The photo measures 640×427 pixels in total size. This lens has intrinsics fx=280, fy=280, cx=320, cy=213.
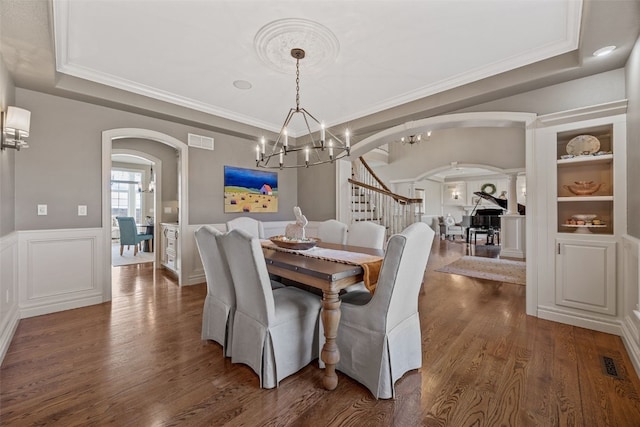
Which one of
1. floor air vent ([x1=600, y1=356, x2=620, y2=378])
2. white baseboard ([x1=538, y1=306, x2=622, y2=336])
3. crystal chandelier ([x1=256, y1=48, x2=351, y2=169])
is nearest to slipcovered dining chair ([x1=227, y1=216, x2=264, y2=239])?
crystal chandelier ([x1=256, y1=48, x2=351, y2=169])

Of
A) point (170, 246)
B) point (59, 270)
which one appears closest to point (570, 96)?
point (59, 270)

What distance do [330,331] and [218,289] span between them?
107 centimetres

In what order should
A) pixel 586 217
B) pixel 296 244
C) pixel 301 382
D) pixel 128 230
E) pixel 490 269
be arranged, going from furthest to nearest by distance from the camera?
pixel 128 230, pixel 490 269, pixel 586 217, pixel 296 244, pixel 301 382

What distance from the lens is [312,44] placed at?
247 cm

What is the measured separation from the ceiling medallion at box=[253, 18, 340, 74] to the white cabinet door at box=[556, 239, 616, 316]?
9.76 ft

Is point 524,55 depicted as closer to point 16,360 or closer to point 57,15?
point 57,15

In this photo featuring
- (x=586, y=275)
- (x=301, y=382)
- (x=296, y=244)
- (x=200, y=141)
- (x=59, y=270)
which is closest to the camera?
(x=301, y=382)

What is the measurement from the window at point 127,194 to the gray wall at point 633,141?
10612mm

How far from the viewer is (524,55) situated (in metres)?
2.68

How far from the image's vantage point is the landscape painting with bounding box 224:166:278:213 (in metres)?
4.73

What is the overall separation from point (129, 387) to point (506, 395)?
2.40 m

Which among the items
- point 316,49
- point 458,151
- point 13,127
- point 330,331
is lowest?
point 330,331

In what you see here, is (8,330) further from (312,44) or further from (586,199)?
(586,199)

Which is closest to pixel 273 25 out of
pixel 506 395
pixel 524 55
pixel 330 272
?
pixel 330 272
